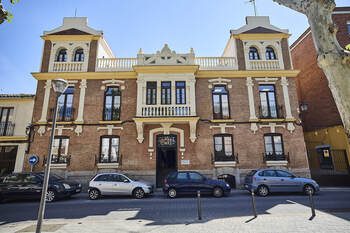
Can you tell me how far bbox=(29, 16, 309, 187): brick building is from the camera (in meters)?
14.1

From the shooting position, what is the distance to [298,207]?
829 cm

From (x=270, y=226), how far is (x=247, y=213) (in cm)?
148

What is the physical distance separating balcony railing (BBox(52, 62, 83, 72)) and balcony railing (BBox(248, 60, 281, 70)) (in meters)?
14.5

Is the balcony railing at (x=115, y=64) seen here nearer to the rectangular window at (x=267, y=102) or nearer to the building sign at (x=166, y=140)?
the building sign at (x=166, y=140)

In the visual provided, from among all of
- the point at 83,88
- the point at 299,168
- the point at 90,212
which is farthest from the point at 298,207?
the point at 83,88

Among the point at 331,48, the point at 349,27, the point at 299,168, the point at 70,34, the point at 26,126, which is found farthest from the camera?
the point at 349,27

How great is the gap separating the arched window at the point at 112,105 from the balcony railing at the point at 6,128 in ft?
25.9

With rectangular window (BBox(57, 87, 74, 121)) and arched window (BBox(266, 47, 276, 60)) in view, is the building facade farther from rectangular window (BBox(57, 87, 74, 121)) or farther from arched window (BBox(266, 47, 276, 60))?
arched window (BBox(266, 47, 276, 60))

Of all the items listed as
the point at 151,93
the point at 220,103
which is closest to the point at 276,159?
the point at 220,103

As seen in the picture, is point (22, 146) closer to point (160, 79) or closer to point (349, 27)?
point (160, 79)

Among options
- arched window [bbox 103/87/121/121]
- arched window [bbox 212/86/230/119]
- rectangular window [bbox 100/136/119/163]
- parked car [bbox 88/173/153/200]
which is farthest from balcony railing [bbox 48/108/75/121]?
arched window [bbox 212/86/230/119]

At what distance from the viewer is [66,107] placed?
15148mm

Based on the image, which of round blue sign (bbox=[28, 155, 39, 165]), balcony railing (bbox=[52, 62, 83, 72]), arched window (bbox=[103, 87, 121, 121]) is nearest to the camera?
round blue sign (bbox=[28, 155, 39, 165])

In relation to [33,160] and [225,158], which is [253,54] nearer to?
[225,158]
